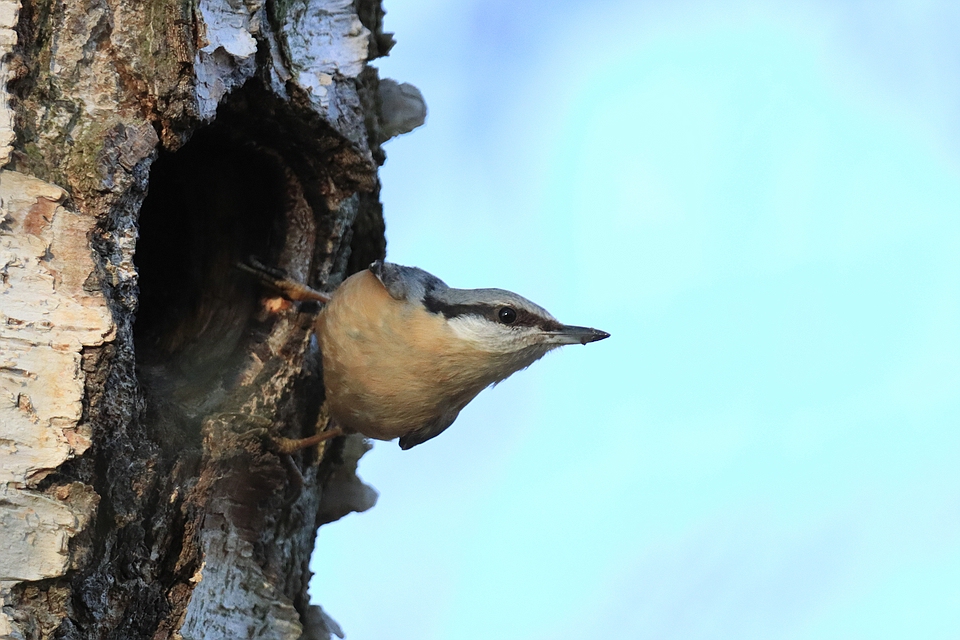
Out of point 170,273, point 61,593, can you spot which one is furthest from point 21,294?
point 170,273

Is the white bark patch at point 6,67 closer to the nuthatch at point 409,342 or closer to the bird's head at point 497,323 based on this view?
the nuthatch at point 409,342

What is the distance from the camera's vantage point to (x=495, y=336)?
2949mm

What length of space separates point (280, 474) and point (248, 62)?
3.61 feet

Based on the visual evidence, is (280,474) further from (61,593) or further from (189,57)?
(189,57)

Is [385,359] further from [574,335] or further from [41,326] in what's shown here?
[41,326]

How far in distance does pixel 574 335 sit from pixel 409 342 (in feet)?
1.60

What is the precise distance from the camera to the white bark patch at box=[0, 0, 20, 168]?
2006 millimetres

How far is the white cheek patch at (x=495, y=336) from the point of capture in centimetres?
294

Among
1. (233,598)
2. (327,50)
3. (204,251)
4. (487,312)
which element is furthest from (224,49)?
(233,598)

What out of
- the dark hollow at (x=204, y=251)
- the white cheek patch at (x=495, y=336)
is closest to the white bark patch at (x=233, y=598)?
the dark hollow at (x=204, y=251)

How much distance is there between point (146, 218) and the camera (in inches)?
124

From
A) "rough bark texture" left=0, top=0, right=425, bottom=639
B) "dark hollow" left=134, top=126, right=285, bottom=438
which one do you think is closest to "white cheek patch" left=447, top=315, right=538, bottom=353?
"rough bark texture" left=0, top=0, right=425, bottom=639

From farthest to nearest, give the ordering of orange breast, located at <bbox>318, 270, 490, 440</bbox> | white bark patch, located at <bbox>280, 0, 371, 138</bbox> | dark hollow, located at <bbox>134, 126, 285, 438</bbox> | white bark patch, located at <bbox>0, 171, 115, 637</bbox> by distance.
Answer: orange breast, located at <bbox>318, 270, 490, 440</bbox>, dark hollow, located at <bbox>134, 126, 285, 438</bbox>, white bark patch, located at <bbox>280, 0, 371, 138</bbox>, white bark patch, located at <bbox>0, 171, 115, 637</bbox>

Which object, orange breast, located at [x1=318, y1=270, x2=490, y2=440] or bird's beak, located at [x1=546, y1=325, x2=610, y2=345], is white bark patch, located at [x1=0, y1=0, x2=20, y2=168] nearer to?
orange breast, located at [x1=318, y1=270, x2=490, y2=440]
